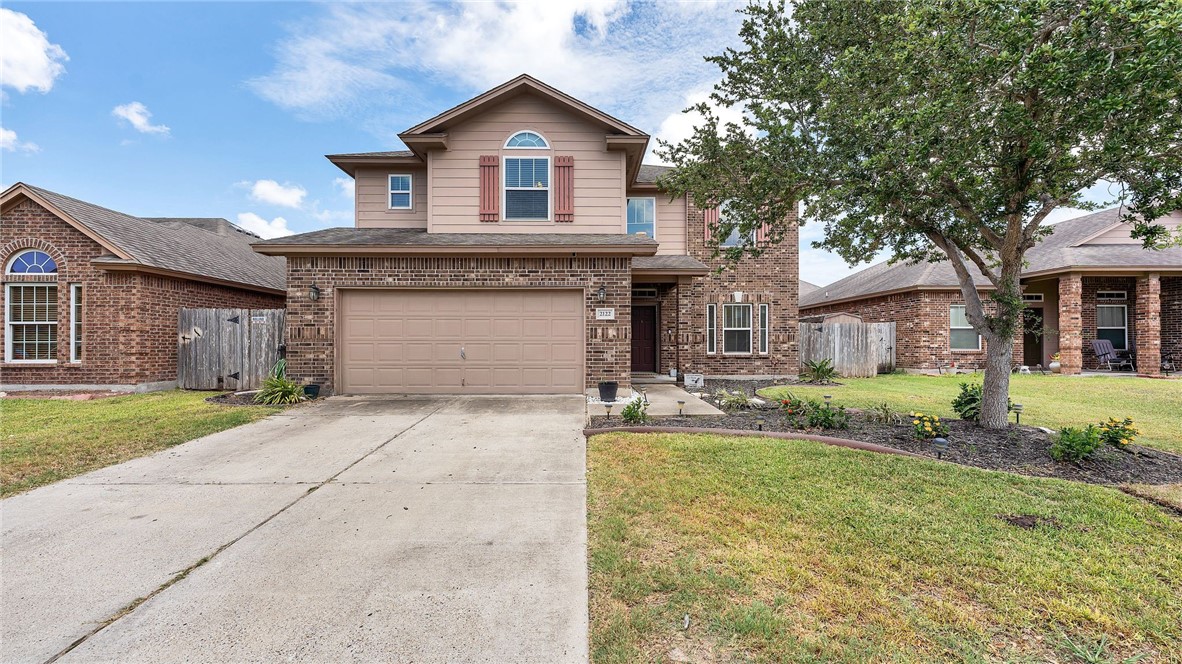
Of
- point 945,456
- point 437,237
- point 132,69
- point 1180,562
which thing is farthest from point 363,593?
point 132,69

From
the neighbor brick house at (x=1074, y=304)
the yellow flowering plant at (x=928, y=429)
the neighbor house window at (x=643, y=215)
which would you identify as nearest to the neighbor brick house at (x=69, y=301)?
the neighbor house window at (x=643, y=215)

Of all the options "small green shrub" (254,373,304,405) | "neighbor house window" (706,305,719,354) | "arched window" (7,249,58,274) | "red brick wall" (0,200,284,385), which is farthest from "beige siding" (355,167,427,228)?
"neighbor house window" (706,305,719,354)

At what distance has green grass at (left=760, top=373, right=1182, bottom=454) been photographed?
23.5 feet

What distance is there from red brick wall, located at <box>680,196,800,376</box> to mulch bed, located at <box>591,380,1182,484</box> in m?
6.20

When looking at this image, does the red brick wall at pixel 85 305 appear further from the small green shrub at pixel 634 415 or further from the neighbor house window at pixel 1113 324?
the neighbor house window at pixel 1113 324

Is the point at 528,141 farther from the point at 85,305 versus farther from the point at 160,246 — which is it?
the point at 85,305

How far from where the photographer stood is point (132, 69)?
A: 12.5 meters

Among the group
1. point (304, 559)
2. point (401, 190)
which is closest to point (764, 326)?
point (401, 190)

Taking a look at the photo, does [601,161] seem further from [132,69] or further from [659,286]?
[132,69]

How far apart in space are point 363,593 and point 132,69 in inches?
673

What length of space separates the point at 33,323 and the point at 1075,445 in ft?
62.1

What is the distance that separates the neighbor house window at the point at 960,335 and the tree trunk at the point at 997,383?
1145cm

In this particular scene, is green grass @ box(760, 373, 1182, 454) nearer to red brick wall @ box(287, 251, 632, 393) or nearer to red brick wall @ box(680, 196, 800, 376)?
red brick wall @ box(680, 196, 800, 376)

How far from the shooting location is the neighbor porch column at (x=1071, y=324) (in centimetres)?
1432
